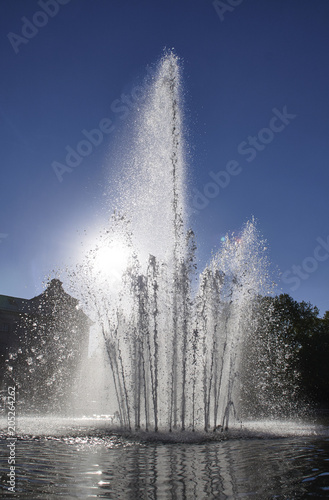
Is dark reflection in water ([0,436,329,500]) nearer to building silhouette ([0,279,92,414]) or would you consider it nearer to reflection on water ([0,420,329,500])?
reflection on water ([0,420,329,500])

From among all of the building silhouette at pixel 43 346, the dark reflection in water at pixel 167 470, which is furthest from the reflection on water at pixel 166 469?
the building silhouette at pixel 43 346

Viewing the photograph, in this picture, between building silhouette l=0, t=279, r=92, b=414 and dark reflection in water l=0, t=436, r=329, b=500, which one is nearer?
dark reflection in water l=0, t=436, r=329, b=500

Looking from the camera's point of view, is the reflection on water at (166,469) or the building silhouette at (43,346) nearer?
the reflection on water at (166,469)

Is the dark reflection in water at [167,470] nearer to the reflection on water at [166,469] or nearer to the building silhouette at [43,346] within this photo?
the reflection on water at [166,469]

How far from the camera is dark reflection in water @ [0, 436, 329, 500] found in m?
5.89

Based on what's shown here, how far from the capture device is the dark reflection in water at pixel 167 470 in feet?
19.3

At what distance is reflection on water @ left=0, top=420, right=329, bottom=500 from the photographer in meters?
5.91

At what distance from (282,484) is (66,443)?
25.2ft

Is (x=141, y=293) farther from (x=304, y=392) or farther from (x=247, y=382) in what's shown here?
(x=304, y=392)

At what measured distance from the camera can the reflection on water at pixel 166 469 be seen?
591cm

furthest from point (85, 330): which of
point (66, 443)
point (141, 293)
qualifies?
point (66, 443)

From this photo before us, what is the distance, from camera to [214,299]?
18.5 metres

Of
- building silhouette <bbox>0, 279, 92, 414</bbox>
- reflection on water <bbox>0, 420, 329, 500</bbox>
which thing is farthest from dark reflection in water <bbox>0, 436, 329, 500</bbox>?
building silhouette <bbox>0, 279, 92, 414</bbox>

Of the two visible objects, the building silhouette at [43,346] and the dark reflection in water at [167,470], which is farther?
the building silhouette at [43,346]
